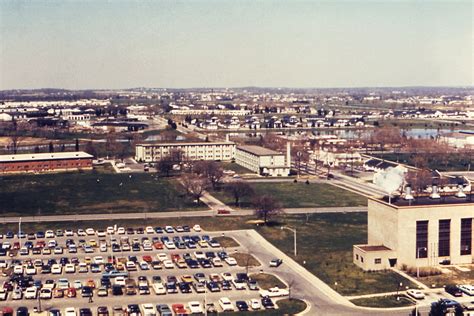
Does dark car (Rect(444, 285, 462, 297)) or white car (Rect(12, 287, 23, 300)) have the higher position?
white car (Rect(12, 287, 23, 300))

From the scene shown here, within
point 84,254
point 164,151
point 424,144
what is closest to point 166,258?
point 84,254

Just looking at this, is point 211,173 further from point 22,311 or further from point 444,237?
point 22,311

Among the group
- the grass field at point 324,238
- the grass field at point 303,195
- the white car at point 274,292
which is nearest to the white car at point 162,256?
the grass field at point 324,238

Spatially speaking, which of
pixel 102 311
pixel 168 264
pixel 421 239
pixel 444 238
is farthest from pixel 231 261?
pixel 444 238

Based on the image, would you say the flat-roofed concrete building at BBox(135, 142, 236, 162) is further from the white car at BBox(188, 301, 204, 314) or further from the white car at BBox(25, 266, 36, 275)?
the white car at BBox(188, 301, 204, 314)

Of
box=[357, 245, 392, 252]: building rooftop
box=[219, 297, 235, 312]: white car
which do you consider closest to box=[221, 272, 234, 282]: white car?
box=[219, 297, 235, 312]: white car
